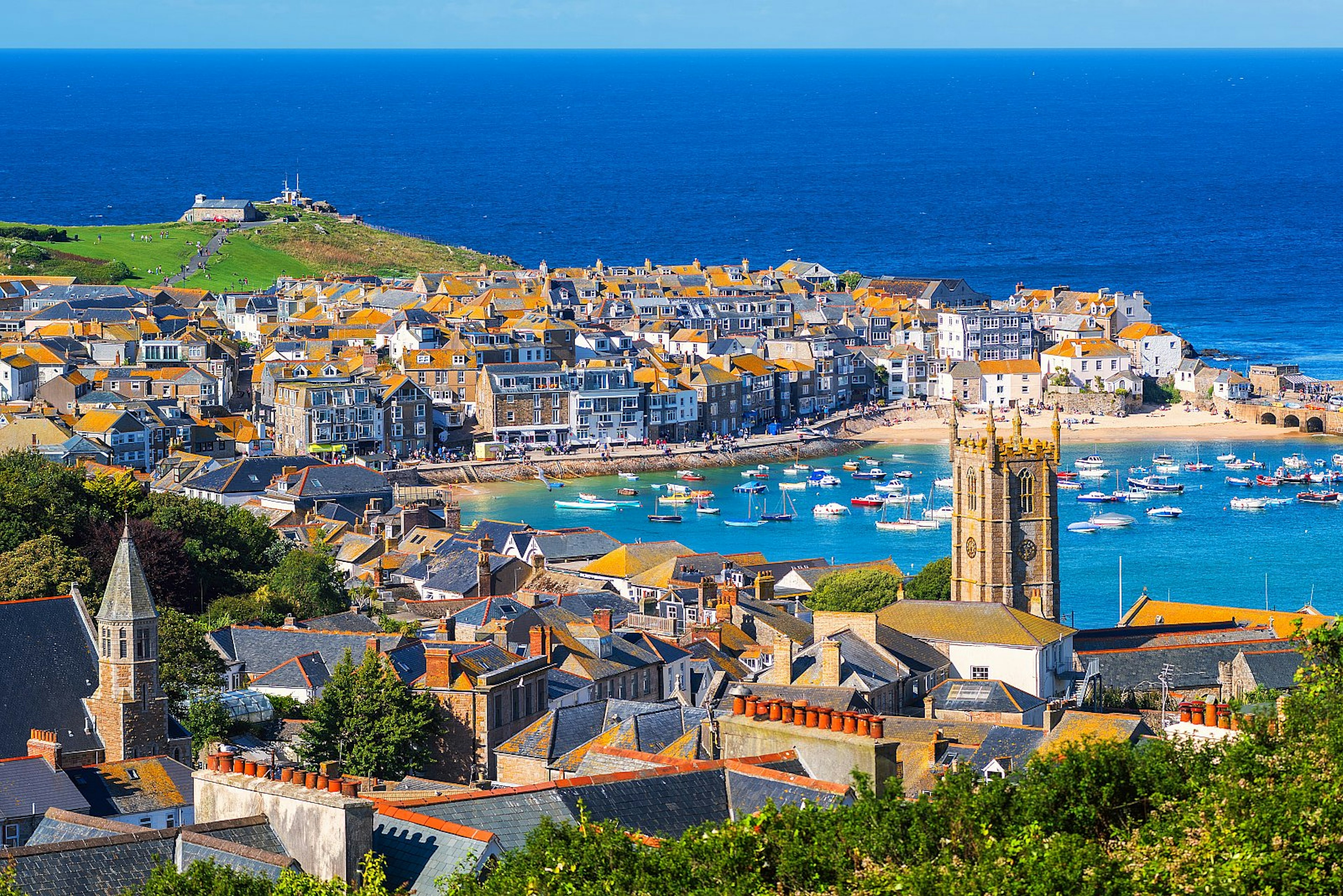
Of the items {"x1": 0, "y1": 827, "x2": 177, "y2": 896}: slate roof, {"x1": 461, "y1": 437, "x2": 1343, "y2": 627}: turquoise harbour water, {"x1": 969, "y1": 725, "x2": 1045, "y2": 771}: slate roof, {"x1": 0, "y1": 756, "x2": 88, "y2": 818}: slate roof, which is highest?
{"x1": 0, "y1": 827, "x2": 177, "y2": 896}: slate roof

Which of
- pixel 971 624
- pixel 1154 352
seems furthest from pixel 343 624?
pixel 1154 352

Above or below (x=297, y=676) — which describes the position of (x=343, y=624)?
above

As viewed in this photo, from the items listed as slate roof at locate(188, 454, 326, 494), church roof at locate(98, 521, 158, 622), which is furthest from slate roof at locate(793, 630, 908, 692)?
slate roof at locate(188, 454, 326, 494)

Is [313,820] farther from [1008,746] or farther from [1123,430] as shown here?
[1123,430]

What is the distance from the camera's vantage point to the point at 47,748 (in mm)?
28125

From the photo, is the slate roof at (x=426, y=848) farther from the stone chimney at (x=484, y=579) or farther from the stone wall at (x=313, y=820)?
the stone chimney at (x=484, y=579)

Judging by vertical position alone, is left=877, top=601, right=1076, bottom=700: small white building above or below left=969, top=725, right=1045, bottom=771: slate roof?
below

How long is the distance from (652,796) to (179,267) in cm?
11429

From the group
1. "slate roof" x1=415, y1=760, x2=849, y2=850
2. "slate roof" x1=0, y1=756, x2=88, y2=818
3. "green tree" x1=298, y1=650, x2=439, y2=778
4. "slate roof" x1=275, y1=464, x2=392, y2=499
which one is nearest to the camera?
"slate roof" x1=415, y1=760, x2=849, y2=850

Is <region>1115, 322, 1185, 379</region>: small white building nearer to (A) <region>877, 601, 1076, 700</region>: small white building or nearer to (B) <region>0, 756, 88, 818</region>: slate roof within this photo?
(A) <region>877, 601, 1076, 700</region>: small white building

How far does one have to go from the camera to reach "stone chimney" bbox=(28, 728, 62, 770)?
90.3 feet

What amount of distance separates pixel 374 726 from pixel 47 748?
5223 mm

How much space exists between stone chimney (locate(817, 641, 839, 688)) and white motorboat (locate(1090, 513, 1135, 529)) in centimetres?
4309

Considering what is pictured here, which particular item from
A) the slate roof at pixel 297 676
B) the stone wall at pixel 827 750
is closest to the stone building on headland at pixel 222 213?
the slate roof at pixel 297 676
